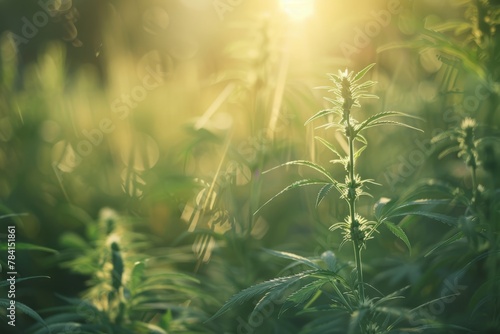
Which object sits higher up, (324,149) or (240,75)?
(240,75)

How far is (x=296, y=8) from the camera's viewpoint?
1455 millimetres

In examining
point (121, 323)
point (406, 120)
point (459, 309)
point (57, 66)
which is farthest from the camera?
point (57, 66)

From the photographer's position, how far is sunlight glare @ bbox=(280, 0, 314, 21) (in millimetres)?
1432

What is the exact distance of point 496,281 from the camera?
92 centimetres

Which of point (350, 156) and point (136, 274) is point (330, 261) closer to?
point (350, 156)

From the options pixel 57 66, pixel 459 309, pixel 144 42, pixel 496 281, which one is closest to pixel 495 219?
pixel 496 281

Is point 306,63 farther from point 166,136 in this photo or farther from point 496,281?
point 166,136

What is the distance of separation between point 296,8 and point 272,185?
25.5 inches

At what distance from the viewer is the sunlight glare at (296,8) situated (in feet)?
4.70

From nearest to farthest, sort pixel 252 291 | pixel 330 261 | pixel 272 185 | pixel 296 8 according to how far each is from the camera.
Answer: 1. pixel 252 291
2. pixel 330 261
3. pixel 296 8
4. pixel 272 185

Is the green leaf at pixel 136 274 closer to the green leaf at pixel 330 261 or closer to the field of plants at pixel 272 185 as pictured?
the field of plants at pixel 272 185

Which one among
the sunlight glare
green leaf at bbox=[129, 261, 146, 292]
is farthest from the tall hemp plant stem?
the sunlight glare

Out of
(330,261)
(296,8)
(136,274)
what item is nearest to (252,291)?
(330,261)

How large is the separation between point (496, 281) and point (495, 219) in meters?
0.13
